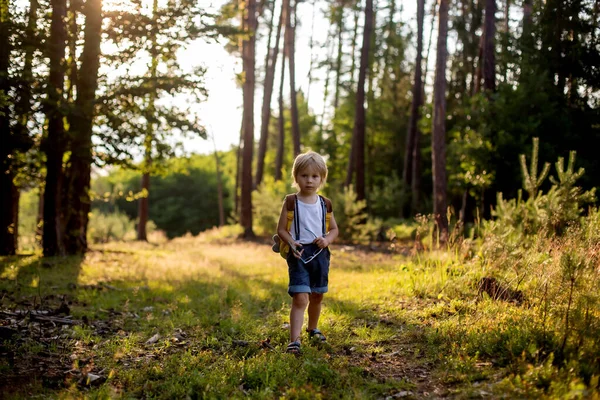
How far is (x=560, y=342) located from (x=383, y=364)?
59.3 inches

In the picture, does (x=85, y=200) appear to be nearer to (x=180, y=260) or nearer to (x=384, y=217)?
(x=180, y=260)

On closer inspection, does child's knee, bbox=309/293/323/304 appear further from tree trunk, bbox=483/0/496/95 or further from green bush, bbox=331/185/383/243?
tree trunk, bbox=483/0/496/95

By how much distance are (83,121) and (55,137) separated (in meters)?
0.85

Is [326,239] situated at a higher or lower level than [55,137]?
lower

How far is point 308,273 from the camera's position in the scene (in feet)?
17.2

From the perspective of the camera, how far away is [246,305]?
7875 millimetres

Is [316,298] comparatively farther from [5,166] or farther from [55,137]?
[5,166]

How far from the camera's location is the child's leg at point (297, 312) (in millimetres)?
5133

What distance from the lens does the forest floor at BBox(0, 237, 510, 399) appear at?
4.27m

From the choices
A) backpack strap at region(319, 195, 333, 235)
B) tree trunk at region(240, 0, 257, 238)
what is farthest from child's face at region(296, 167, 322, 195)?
tree trunk at region(240, 0, 257, 238)

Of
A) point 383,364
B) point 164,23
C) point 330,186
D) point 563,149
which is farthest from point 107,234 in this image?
point 383,364

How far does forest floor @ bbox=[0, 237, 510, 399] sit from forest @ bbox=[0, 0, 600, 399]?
3 cm

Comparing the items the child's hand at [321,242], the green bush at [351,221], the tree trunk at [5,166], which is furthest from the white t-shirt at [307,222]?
the green bush at [351,221]

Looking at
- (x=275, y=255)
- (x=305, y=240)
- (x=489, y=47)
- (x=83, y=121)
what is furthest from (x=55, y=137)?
(x=489, y=47)
